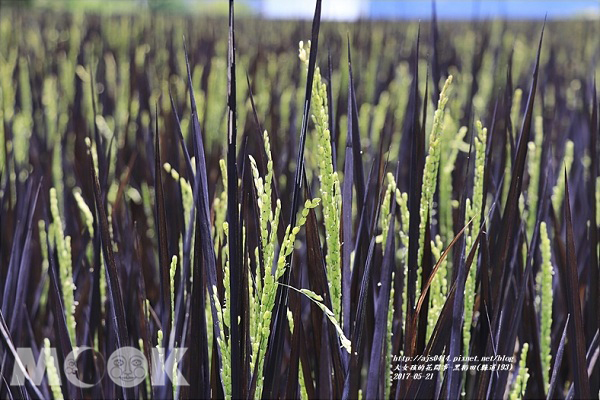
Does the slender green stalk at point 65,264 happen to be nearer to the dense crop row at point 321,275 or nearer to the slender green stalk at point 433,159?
the dense crop row at point 321,275

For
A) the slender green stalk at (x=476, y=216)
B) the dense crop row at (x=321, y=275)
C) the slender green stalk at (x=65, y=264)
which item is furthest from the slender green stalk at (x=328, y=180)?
the slender green stalk at (x=65, y=264)

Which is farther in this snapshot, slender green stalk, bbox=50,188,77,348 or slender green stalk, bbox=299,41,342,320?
slender green stalk, bbox=50,188,77,348

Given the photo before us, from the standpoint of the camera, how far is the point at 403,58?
334 cm

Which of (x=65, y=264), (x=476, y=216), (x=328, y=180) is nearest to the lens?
(x=328, y=180)

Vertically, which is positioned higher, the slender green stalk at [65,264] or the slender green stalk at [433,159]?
the slender green stalk at [433,159]

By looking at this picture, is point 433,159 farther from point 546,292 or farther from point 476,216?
point 546,292

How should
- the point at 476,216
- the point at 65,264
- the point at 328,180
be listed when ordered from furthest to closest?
the point at 65,264 < the point at 476,216 < the point at 328,180

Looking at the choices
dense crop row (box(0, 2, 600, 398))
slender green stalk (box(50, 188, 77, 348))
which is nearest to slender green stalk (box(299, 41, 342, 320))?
dense crop row (box(0, 2, 600, 398))

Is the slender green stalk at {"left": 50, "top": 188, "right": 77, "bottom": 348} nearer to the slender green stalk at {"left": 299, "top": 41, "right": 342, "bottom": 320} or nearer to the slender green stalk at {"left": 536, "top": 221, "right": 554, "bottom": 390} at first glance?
the slender green stalk at {"left": 299, "top": 41, "right": 342, "bottom": 320}

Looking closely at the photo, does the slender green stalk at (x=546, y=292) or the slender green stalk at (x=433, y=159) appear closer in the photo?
the slender green stalk at (x=433, y=159)

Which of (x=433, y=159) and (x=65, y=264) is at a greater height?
(x=433, y=159)

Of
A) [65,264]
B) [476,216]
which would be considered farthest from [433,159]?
[65,264]

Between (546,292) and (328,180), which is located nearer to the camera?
(328,180)

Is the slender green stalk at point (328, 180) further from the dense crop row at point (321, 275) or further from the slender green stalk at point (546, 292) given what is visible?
the slender green stalk at point (546, 292)
